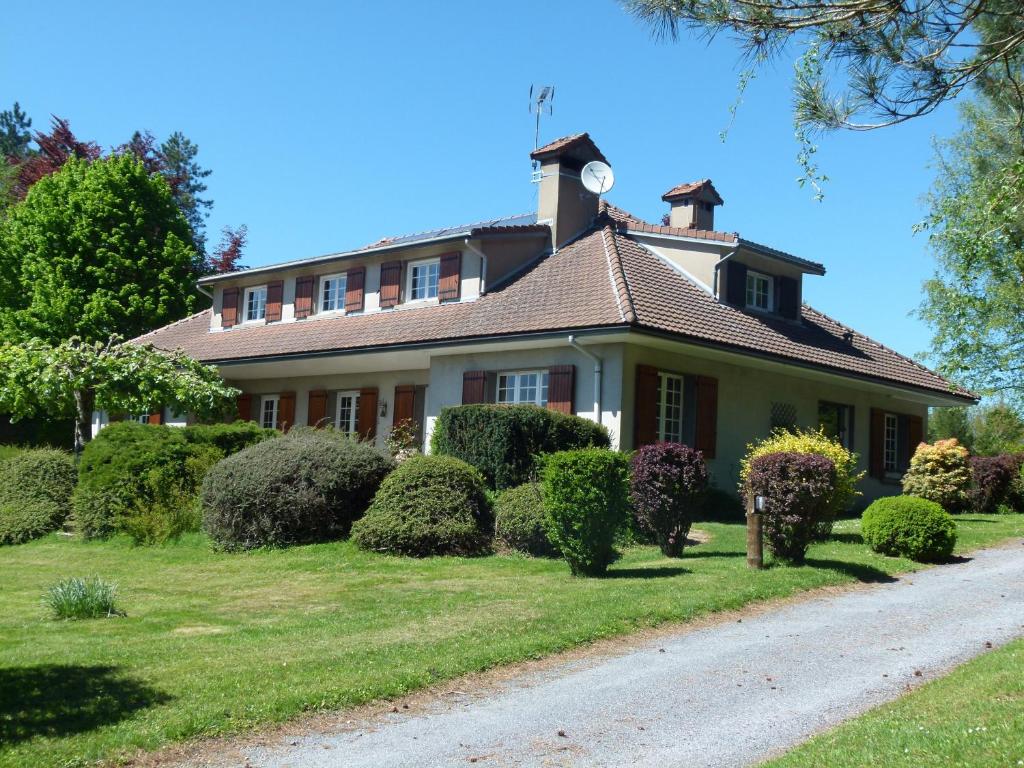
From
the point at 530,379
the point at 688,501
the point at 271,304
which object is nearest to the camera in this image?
the point at 688,501

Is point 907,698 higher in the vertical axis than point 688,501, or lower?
lower

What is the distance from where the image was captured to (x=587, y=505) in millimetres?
12219

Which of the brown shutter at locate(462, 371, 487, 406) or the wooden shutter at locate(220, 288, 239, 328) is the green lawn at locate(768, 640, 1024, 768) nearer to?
the brown shutter at locate(462, 371, 487, 406)

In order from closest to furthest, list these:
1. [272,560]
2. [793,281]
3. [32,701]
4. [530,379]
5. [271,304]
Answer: [32,701] < [272,560] < [530,379] < [793,281] < [271,304]

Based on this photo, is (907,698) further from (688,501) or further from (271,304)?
(271,304)

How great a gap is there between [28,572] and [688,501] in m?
9.44

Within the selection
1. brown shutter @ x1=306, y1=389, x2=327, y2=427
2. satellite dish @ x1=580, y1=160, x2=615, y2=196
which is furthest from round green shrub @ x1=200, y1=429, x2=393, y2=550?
satellite dish @ x1=580, y1=160, x2=615, y2=196

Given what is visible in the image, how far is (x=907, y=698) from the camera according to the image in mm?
7219

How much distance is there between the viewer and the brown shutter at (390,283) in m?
23.5

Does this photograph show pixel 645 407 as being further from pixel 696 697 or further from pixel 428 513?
pixel 696 697

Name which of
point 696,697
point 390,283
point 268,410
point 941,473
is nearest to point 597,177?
point 390,283

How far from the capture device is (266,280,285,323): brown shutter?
26531mm

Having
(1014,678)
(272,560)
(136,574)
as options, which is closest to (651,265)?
(272,560)

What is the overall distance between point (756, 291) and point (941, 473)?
18.9 ft
